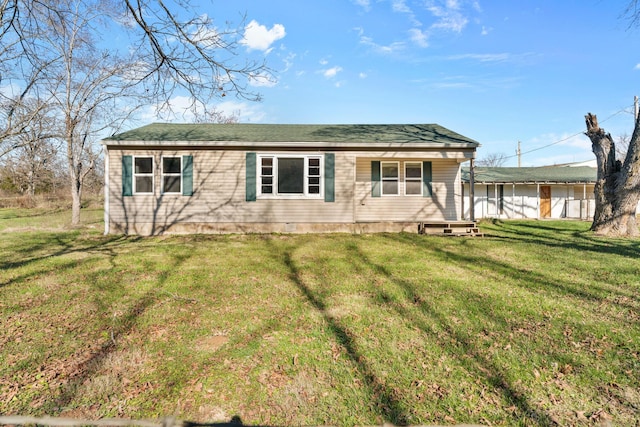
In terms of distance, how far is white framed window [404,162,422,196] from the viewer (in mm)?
12102

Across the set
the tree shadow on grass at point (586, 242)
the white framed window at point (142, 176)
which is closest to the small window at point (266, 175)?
the white framed window at point (142, 176)

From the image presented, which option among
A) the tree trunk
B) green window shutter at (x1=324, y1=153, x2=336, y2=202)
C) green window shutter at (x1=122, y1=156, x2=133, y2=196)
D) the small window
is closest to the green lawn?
green window shutter at (x1=122, y1=156, x2=133, y2=196)

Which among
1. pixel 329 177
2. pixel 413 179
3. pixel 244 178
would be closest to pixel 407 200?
pixel 413 179

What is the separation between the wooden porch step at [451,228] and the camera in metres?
11.1

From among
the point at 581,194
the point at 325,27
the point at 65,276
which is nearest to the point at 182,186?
the point at 65,276

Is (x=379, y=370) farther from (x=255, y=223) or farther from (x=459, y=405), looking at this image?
(x=255, y=223)

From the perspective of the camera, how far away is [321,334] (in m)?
3.76

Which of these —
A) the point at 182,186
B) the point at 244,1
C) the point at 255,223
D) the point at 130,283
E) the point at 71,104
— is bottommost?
the point at 130,283

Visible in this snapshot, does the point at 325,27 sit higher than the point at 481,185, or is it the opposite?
the point at 325,27

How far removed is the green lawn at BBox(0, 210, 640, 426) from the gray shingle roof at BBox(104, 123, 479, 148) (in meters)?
5.21

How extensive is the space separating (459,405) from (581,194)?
996 inches

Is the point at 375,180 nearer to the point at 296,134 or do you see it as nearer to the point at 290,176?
the point at 290,176

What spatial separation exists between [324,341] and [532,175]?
2333cm

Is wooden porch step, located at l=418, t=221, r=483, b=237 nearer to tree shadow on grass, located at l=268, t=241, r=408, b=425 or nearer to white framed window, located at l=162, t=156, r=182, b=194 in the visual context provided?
tree shadow on grass, located at l=268, t=241, r=408, b=425
